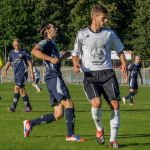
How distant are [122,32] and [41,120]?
72444 mm

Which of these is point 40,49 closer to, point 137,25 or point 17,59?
point 17,59

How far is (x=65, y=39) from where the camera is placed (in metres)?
84.1

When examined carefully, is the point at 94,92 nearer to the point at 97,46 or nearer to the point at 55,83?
the point at 97,46

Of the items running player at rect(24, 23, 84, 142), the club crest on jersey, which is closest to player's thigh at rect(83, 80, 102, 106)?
the club crest on jersey

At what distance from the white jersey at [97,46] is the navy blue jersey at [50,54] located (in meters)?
0.86

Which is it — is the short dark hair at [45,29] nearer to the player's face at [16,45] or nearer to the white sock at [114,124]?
the white sock at [114,124]

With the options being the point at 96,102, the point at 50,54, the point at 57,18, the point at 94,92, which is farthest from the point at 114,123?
the point at 57,18

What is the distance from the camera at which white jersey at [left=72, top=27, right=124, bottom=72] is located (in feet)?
37.4

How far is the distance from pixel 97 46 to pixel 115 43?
0.33 meters

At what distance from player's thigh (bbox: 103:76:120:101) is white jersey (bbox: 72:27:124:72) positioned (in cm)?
27

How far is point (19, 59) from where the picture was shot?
65.0ft

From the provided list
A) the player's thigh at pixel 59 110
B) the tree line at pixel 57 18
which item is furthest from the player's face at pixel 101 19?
the tree line at pixel 57 18

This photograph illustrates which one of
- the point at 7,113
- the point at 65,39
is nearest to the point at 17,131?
the point at 7,113

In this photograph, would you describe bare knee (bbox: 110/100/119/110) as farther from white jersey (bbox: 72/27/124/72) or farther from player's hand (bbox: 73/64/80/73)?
player's hand (bbox: 73/64/80/73)
